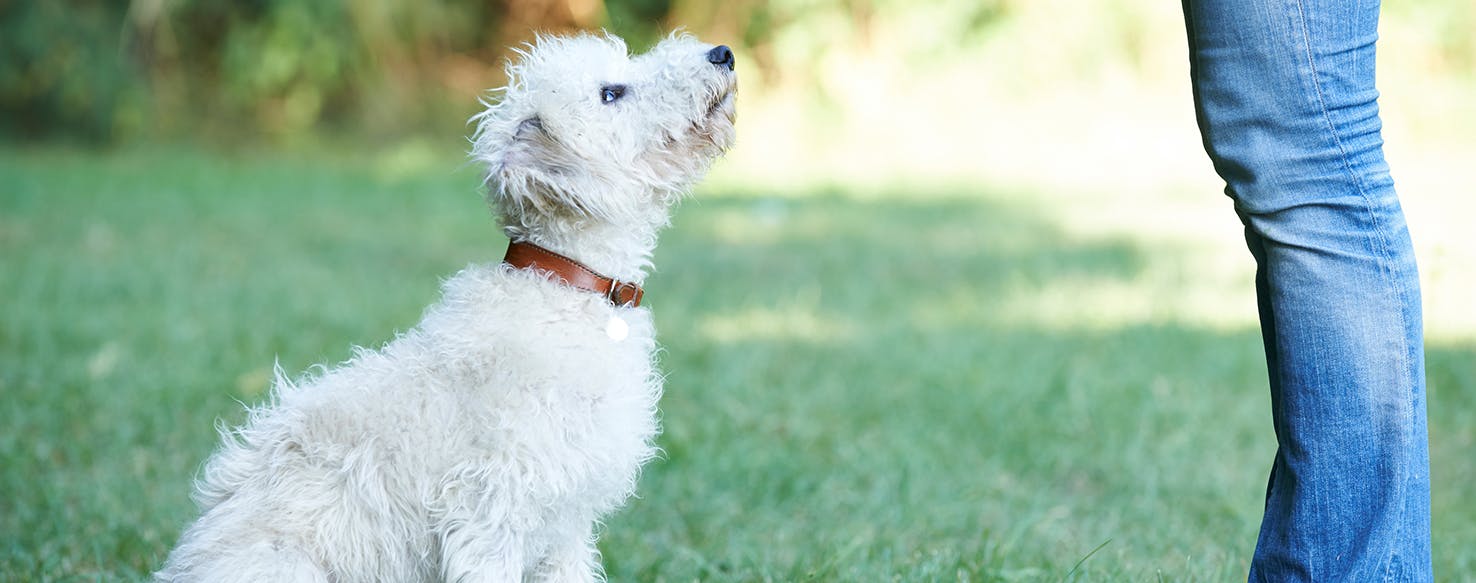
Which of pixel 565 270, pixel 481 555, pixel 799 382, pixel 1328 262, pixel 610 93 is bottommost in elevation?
pixel 799 382

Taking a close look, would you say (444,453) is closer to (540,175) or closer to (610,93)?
(540,175)

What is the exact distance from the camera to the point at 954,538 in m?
3.81

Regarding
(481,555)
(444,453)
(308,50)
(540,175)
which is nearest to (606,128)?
(540,175)

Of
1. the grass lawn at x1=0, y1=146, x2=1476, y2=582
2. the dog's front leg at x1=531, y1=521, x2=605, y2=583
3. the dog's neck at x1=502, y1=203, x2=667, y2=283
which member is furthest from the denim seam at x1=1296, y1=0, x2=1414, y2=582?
the dog's front leg at x1=531, y1=521, x2=605, y2=583

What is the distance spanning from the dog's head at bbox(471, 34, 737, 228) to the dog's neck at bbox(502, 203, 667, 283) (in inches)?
0.9

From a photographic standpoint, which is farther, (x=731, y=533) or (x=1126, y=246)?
(x=1126, y=246)

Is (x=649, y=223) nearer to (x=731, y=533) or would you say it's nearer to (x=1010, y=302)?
(x=731, y=533)

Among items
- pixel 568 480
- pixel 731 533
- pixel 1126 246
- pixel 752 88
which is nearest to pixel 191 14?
pixel 752 88

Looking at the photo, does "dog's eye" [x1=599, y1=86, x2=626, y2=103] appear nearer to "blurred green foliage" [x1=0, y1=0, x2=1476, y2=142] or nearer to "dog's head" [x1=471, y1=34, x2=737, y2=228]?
"dog's head" [x1=471, y1=34, x2=737, y2=228]

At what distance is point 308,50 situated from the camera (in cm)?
1312

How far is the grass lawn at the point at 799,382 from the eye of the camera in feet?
12.3

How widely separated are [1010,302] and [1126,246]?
1877mm

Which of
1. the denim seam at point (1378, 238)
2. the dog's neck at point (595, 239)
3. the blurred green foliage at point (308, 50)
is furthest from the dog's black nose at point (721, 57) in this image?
the blurred green foliage at point (308, 50)

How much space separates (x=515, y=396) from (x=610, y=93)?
64 cm
